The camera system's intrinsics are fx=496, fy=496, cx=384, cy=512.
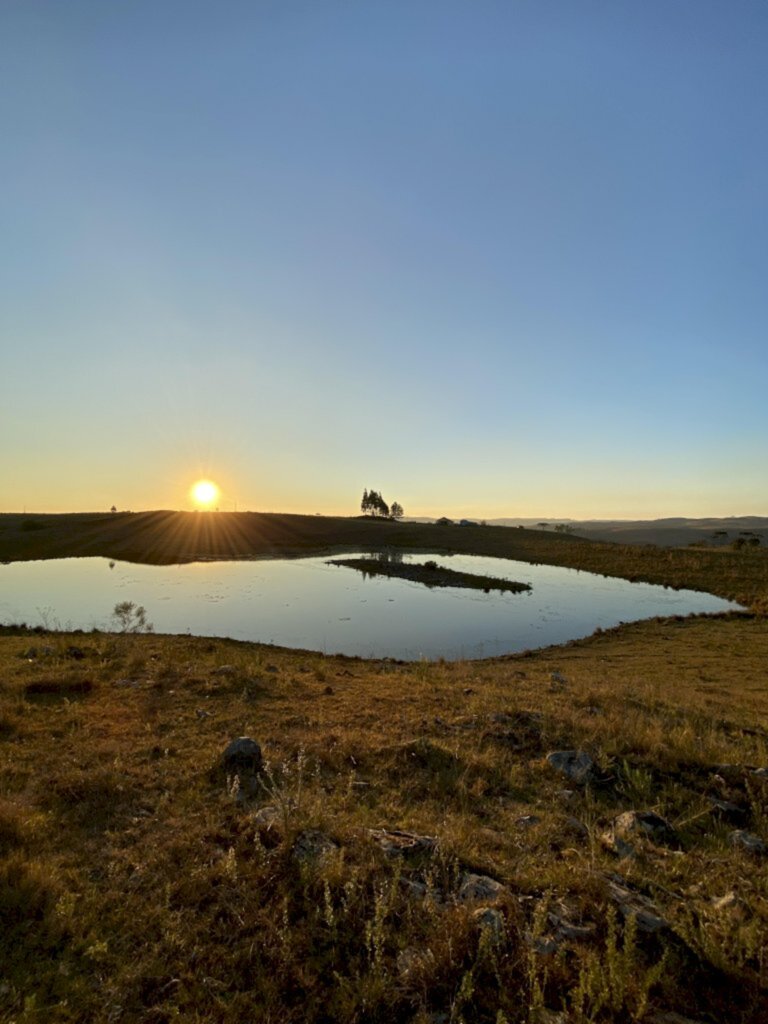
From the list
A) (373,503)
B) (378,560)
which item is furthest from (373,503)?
(378,560)

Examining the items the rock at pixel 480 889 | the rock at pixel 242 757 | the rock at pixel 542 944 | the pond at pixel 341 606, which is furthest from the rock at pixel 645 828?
the pond at pixel 341 606

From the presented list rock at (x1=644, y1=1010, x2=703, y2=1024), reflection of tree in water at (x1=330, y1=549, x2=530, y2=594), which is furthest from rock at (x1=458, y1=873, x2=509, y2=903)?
reflection of tree in water at (x1=330, y1=549, x2=530, y2=594)

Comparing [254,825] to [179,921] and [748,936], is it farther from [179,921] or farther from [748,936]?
[748,936]

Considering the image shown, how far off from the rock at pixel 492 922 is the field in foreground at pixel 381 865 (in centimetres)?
2

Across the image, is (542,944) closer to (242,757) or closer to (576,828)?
(576,828)

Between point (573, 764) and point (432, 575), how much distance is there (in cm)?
3986

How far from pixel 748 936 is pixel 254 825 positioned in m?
4.82

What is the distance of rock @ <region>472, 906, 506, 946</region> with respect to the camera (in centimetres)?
402

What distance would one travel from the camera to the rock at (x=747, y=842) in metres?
5.66

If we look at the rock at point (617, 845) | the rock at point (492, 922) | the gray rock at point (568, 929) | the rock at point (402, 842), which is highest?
the rock at point (492, 922)

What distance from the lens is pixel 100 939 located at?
416 cm

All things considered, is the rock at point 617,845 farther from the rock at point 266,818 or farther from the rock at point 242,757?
the rock at point 242,757

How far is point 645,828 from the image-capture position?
5.97m

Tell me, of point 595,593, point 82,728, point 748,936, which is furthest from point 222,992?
point 595,593
